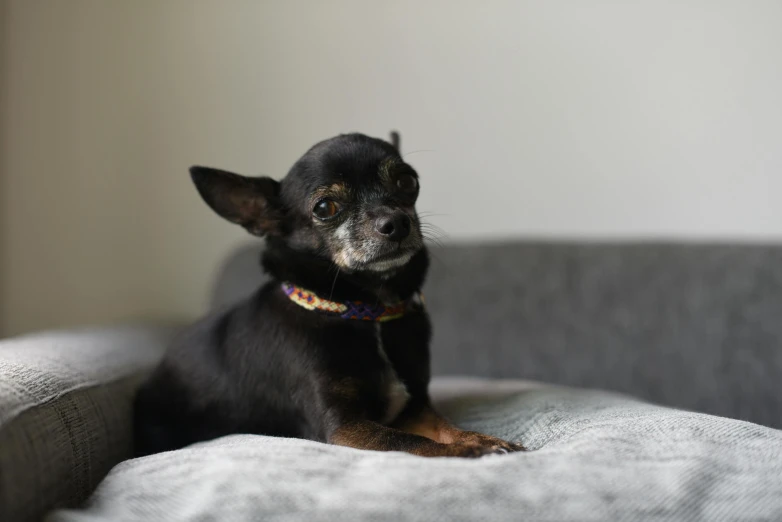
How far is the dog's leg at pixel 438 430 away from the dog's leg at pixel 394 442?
0.09 ft

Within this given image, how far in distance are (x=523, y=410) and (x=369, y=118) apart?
5.52ft

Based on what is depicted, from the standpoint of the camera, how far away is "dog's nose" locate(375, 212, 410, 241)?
5.11ft

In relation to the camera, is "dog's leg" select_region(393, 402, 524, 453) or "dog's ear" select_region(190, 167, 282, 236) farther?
"dog's ear" select_region(190, 167, 282, 236)

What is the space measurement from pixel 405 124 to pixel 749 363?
1604 mm

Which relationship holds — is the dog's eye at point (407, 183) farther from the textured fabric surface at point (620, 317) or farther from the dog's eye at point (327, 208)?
the textured fabric surface at point (620, 317)

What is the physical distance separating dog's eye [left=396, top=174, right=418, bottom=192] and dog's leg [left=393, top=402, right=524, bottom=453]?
539mm

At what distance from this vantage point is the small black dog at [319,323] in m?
1.58

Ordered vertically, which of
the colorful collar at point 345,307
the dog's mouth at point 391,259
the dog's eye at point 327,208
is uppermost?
the dog's eye at point 327,208

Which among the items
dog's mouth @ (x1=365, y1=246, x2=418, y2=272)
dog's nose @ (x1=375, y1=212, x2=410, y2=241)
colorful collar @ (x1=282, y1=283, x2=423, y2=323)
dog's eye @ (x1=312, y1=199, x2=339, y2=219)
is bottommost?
colorful collar @ (x1=282, y1=283, x2=423, y2=323)

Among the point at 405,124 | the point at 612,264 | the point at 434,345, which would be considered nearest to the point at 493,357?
the point at 434,345

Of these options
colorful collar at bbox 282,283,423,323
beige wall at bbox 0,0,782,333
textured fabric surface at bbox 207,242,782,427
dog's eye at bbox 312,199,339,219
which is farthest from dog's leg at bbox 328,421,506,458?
beige wall at bbox 0,0,782,333

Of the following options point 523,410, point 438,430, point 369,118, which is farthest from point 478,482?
point 369,118

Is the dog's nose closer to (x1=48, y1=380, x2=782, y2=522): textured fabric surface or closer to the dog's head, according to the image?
the dog's head

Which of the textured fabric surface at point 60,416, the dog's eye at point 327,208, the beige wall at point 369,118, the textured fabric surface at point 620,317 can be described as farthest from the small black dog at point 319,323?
the beige wall at point 369,118
